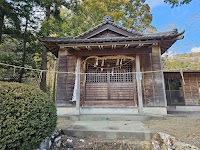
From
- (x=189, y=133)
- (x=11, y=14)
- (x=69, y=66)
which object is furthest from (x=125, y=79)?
(x=11, y=14)

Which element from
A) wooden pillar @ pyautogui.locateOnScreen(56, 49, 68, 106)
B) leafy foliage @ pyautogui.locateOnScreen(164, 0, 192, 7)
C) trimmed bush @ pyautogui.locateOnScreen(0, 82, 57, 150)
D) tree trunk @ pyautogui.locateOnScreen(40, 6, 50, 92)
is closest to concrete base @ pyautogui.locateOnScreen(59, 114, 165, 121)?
wooden pillar @ pyautogui.locateOnScreen(56, 49, 68, 106)

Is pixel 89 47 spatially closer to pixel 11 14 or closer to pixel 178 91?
pixel 11 14

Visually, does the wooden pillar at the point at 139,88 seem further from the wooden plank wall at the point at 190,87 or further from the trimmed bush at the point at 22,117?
the wooden plank wall at the point at 190,87

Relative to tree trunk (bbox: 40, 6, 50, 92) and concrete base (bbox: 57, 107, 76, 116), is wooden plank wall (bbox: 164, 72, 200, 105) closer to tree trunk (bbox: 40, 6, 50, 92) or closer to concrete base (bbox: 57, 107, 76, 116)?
concrete base (bbox: 57, 107, 76, 116)

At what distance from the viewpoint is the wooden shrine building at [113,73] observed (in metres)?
5.97

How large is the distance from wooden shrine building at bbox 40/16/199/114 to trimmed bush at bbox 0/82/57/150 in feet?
10.4

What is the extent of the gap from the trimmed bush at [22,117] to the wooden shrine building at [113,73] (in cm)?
318

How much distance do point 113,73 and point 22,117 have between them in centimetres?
470

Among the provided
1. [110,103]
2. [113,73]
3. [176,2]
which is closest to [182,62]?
[176,2]

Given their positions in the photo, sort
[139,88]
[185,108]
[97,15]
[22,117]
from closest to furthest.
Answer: [22,117], [139,88], [185,108], [97,15]

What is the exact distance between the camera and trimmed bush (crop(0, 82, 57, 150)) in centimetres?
220

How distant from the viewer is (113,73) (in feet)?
21.6

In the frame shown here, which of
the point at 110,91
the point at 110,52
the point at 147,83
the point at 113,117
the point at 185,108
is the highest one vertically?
the point at 110,52

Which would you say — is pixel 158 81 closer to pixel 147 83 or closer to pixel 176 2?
pixel 147 83
